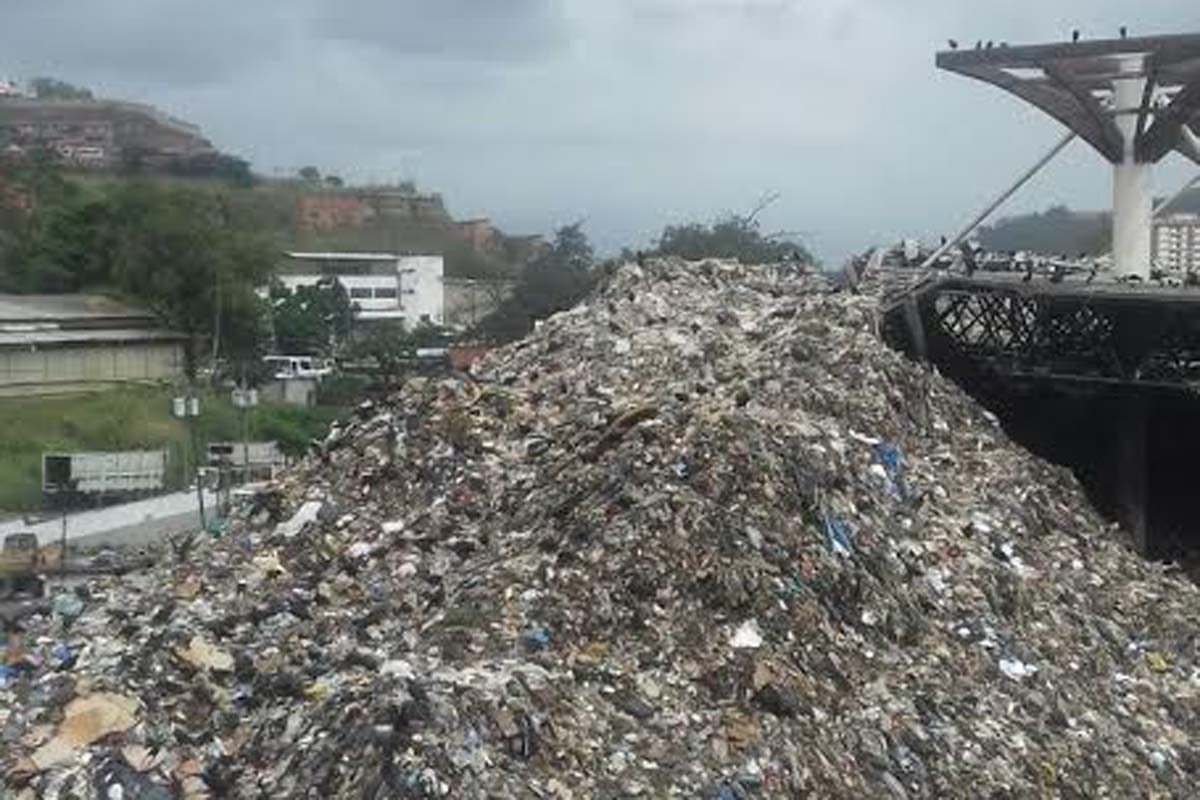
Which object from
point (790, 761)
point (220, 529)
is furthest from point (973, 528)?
point (220, 529)

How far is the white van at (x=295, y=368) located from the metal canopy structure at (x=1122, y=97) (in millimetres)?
18016

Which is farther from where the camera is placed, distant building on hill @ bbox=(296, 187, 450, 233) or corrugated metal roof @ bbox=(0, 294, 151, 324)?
distant building on hill @ bbox=(296, 187, 450, 233)

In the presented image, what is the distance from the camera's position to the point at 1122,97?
61.4 feet

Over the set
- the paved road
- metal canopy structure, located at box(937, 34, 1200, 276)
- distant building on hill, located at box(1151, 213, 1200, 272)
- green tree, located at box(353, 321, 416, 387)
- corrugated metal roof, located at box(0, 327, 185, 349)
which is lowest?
the paved road

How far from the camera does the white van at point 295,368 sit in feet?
108

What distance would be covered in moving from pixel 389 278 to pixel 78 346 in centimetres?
2237

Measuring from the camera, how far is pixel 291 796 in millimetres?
5438

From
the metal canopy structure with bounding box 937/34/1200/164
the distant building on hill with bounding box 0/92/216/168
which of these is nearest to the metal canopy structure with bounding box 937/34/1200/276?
the metal canopy structure with bounding box 937/34/1200/164

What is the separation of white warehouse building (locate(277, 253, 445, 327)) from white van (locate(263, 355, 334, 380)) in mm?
13246

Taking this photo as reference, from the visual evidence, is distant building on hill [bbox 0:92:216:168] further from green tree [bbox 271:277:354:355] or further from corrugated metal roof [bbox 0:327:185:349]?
corrugated metal roof [bbox 0:327:185:349]

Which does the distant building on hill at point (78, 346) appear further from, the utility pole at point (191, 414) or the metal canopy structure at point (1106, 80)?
the metal canopy structure at point (1106, 80)

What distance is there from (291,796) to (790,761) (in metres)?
2.09

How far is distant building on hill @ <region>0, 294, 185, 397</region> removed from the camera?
28438mm

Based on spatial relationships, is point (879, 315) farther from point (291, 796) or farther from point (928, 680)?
point (291, 796)
